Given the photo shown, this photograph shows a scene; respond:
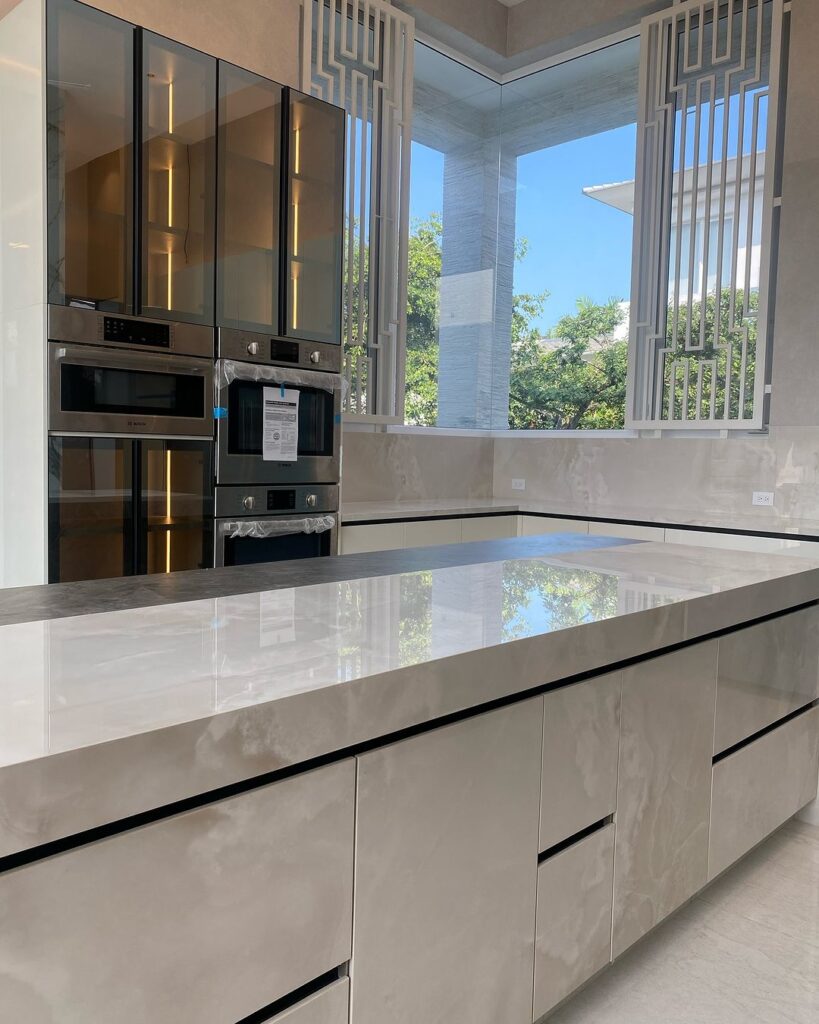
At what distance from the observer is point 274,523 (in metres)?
3.25

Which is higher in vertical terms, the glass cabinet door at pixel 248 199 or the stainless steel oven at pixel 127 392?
the glass cabinet door at pixel 248 199

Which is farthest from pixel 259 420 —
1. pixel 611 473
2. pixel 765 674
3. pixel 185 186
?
pixel 611 473

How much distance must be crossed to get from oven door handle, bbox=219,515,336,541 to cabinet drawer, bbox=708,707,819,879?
189cm

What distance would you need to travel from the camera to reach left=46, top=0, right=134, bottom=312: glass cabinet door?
103 inches

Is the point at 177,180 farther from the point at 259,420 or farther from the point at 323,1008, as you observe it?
the point at 323,1008

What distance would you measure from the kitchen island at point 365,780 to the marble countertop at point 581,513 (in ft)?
5.69

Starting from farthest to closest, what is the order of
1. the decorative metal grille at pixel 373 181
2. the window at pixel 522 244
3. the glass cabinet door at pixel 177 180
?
the window at pixel 522 244 < the decorative metal grille at pixel 373 181 < the glass cabinet door at pixel 177 180

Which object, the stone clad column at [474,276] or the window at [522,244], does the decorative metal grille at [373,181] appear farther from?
the stone clad column at [474,276]

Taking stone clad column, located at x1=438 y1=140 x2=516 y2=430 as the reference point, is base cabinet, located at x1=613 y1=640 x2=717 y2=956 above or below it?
below

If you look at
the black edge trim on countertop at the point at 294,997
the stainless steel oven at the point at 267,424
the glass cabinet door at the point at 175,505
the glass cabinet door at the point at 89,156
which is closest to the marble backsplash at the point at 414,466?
the stainless steel oven at the point at 267,424

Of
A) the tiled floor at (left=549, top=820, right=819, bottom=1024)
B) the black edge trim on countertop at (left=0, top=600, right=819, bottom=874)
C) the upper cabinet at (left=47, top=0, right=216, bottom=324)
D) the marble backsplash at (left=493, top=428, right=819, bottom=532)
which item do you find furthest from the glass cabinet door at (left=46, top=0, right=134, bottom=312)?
the marble backsplash at (left=493, top=428, right=819, bottom=532)

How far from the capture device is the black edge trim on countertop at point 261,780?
778 millimetres

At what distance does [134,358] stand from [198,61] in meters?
1.12

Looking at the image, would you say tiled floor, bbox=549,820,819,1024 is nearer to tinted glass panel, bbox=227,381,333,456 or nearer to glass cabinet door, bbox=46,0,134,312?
tinted glass panel, bbox=227,381,333,456
